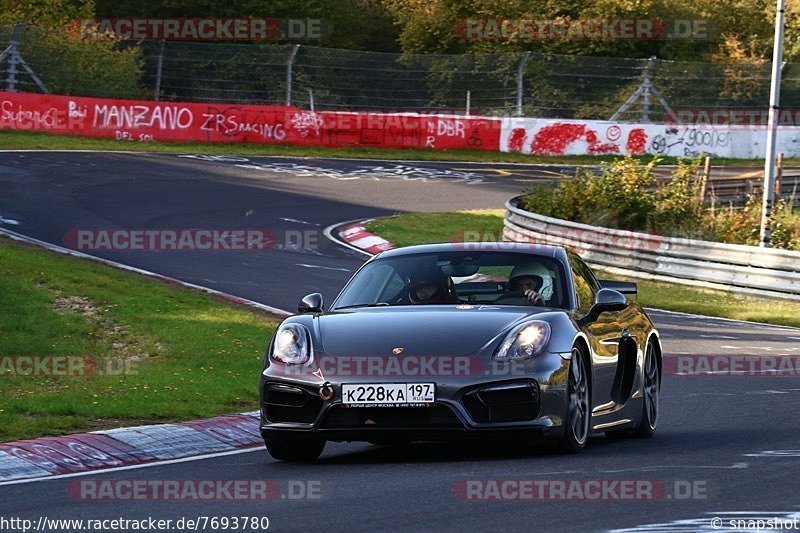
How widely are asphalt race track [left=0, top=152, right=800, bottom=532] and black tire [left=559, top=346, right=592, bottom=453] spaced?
0.14 meters

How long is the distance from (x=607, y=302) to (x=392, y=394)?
1.77m

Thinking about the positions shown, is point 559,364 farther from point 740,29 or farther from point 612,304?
point 740,29

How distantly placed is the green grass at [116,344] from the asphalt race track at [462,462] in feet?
4.34

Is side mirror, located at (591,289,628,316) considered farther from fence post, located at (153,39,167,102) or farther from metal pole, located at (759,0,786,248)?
fence post, located at (153,39,167,102)

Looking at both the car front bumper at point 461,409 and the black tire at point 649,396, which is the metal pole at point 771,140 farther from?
the car front bumper at point 461,409

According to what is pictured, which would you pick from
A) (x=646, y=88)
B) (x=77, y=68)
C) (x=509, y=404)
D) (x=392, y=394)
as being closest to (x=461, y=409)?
(x=509, y=404)

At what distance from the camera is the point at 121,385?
12109 mm

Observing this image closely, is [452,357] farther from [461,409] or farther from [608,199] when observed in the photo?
[608,199]

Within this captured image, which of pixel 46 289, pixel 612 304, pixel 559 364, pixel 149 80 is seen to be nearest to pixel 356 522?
pixel 559 364

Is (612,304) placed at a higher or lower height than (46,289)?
higher

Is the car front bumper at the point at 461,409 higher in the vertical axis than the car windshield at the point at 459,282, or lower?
lower

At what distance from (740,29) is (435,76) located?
2395cm

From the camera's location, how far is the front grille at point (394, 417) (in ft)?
27.5

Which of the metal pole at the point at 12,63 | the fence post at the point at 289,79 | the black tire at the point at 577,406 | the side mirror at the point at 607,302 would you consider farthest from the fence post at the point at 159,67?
the black tire at the point at 577,406
